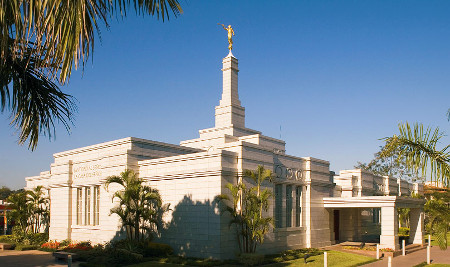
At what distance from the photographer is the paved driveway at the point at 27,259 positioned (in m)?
22.2

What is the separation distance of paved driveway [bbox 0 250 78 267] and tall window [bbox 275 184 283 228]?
38.4 feet

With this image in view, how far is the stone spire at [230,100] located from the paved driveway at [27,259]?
15.4 m

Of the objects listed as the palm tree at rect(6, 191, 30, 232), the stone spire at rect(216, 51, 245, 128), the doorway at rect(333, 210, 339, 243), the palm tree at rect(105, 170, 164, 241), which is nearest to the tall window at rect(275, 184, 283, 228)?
the palm tree at rect(105, 170, 164, 241)

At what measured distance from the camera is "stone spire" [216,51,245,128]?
111ft

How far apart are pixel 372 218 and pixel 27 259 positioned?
28.9 meters

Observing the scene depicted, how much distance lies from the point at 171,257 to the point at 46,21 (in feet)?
60.8

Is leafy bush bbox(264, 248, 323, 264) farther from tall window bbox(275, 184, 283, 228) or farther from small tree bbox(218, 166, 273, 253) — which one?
tall window bbox(275, 184, 283, 228)

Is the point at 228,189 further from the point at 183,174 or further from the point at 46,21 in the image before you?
the point at 46,21

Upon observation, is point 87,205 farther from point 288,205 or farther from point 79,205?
point 288,205

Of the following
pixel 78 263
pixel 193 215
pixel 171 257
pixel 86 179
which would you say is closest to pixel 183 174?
pixel 193 215

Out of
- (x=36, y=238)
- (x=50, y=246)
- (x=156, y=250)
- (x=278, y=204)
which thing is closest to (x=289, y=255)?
(x=278, y=204)

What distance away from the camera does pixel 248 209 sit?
22.0m

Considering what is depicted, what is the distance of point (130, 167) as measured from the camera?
85.4ft

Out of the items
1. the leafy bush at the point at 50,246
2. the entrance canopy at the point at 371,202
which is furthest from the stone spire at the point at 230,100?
the leafy bush at the point at 50,246
